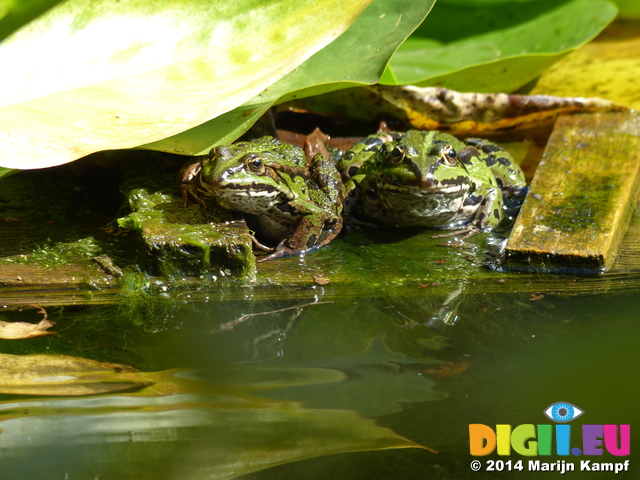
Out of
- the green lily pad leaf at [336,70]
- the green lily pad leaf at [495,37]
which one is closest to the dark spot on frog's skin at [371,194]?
the green lily pad leaf at [336,70]

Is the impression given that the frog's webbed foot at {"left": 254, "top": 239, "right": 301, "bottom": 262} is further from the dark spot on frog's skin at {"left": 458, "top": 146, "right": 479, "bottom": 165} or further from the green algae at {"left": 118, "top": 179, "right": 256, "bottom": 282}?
the dark spot on frog's skin at {"left": 458, "top": 146, "right": 479, "bottom": 165}

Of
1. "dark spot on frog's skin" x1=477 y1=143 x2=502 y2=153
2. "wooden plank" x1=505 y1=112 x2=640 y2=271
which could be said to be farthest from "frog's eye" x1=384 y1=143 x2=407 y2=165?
"dark spot on frog's skin" x1=477 y1=143 x2=502 y2=153

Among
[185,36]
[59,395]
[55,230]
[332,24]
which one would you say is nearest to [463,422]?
[59,395]

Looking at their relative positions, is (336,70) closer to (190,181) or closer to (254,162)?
(254,162)

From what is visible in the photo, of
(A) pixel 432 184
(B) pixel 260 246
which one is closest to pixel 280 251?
(B) pixel 260 246

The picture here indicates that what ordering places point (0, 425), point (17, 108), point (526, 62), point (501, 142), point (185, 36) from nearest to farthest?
1. point (0, 425)
2. point (17, 108)
3. point (185, 36)
4. point (526, 62)
5. point (501, 142)

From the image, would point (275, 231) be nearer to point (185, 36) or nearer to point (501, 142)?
point (185, 36)
